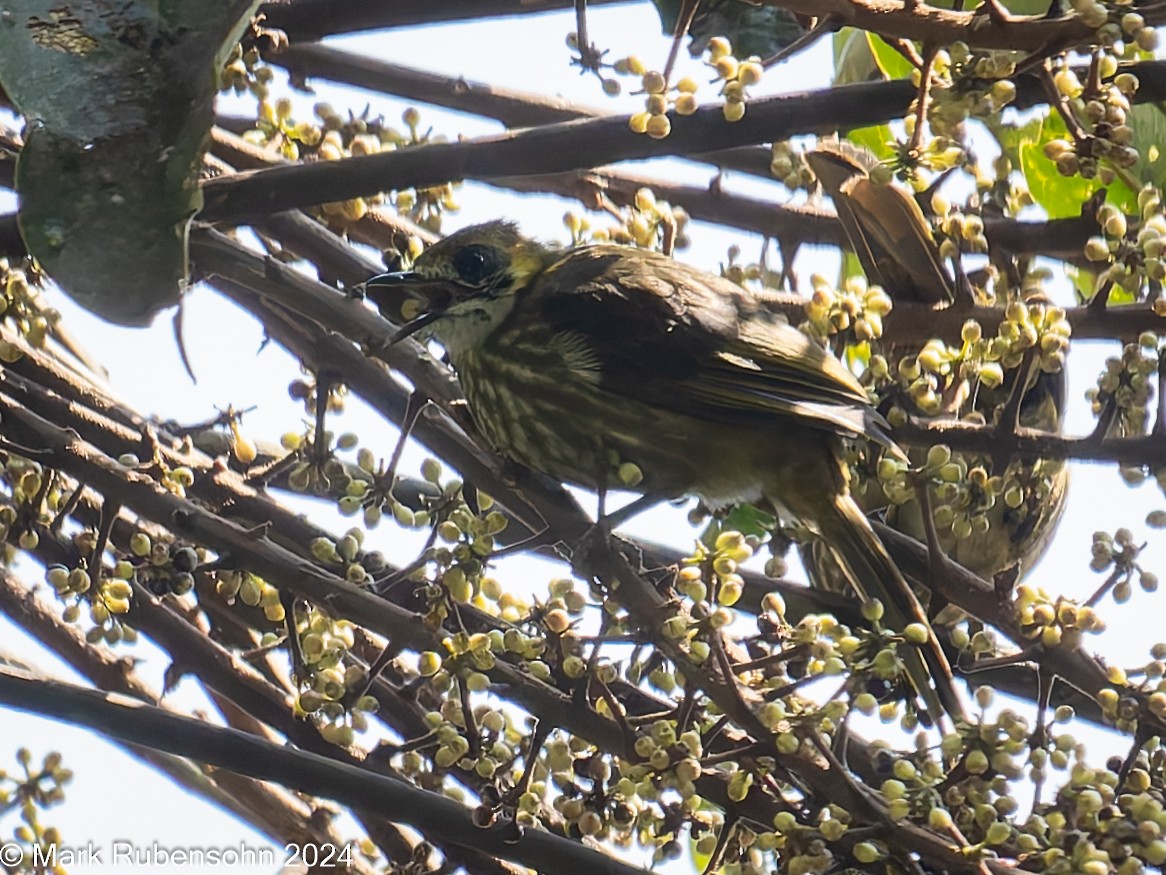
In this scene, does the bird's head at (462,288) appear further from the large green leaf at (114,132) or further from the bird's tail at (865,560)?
the large green leaf at (114,132)

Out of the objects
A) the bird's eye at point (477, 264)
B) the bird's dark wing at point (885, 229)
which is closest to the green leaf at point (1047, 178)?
the bird's dark wing at point (885, 229)

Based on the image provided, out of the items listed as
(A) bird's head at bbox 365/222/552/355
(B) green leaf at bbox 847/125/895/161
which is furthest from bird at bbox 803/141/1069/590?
(A) bird's head at bbox 365/222/552/355

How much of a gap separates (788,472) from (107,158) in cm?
129

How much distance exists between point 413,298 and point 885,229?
2.72 ft

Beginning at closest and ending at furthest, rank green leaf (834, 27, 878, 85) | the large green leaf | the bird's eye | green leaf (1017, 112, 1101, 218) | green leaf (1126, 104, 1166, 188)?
the large green leaf < green leaf (1126, 104, 1166, 188) < green leaf (1017, 112, 1101, 218) < the bird's eye < green leaf (834, 27, 878, 85)

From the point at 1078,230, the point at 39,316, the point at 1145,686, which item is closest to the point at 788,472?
the point at 1078,230

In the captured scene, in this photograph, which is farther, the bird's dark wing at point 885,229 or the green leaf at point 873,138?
the green leaf at point 873,138

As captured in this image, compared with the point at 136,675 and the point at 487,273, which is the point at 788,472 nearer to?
the point at 487,273

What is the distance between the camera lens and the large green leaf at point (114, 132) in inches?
57.6

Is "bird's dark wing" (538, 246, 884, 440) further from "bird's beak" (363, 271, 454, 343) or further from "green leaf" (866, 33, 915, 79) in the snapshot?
"green leaf" (866, 33, 915, 79)

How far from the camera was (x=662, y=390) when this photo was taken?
241cm

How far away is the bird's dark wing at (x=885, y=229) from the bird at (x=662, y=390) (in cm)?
17

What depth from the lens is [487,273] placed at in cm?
258

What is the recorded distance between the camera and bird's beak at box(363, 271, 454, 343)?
7.67ft
